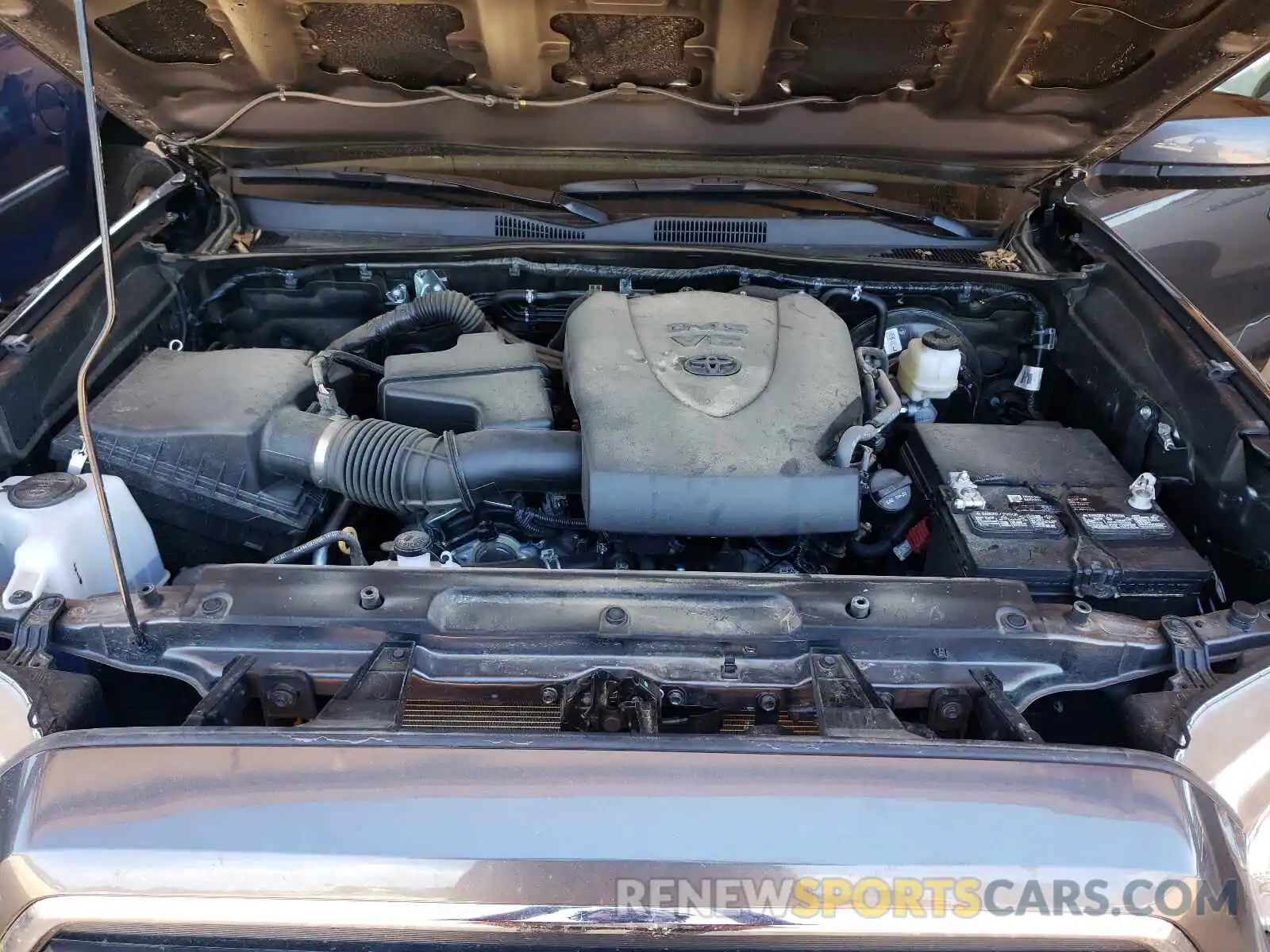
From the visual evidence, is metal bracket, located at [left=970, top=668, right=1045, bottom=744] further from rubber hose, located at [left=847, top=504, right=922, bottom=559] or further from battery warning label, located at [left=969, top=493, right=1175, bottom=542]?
rubber hose, located at [left=847, top=504, right=922, bottom=559]

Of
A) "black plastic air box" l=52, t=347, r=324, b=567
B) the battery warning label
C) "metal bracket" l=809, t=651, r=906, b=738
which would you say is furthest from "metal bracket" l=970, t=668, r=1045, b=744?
"black plastic air box" l=52, t=347, r=324, b=567

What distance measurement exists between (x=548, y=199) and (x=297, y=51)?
658 mm

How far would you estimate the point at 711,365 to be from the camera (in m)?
1.63

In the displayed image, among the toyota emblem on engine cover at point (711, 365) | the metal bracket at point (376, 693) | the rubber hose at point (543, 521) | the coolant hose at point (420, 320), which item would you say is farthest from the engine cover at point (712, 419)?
the metal bracket at point (376, 693)

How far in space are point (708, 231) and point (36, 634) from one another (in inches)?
65.2

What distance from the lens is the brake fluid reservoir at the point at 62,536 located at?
1.33 m

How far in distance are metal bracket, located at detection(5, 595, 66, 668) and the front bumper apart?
261mm

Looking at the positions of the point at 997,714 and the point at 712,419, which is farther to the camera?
the point at 712,419

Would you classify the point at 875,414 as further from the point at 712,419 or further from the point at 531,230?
the point at 531,230

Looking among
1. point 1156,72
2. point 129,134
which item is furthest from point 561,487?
point 129,134

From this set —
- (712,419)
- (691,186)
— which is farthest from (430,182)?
(712,419)

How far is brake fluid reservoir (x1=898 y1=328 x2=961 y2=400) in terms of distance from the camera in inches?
73.5

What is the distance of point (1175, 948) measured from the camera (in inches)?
35.0

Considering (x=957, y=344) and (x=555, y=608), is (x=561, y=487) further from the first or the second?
(x=957, y=344)
